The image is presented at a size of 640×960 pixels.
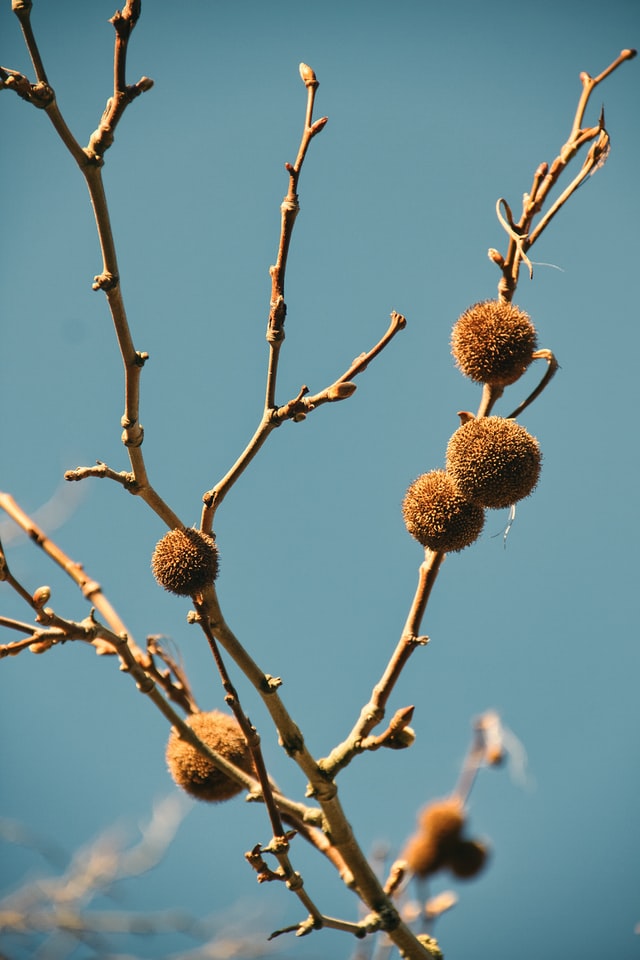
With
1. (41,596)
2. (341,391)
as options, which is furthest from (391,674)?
(41,596)

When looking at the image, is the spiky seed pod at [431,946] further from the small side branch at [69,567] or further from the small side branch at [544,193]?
the small side branch at [544,193]

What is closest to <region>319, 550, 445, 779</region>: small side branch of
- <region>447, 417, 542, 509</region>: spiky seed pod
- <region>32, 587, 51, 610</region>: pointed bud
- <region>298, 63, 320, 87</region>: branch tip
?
<region>447, 417, 542, 509</region>: spiky seed pod

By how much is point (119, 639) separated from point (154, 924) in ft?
6.60

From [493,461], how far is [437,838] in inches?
72.8

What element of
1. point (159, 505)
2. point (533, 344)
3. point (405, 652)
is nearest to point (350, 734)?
point (405, 652)

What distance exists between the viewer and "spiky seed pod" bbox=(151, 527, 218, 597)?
5.70 ft

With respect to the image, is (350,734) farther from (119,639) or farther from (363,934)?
(119,639)

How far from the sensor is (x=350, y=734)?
80.4 inches

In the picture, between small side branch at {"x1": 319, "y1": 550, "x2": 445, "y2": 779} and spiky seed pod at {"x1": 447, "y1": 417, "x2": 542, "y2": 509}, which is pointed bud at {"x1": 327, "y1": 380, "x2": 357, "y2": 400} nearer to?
spiky seed pod at {"x1": 447, "y1": 417, "x2": 542, "y2": 509}

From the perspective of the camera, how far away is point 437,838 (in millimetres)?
3164

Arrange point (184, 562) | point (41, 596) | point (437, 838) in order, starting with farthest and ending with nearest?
point (437, 838)
point (184, 562)
point (41, 596)

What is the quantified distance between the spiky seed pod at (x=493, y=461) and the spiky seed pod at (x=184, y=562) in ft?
2.17

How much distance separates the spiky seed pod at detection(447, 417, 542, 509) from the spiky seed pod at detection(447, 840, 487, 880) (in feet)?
5.73

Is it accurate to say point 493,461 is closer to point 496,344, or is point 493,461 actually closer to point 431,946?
point 496,344
